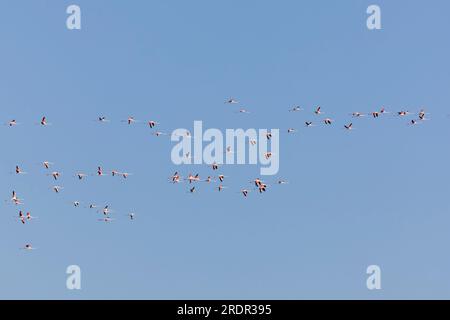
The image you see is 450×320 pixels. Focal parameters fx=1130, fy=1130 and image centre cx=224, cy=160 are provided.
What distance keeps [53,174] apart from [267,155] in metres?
29.0
